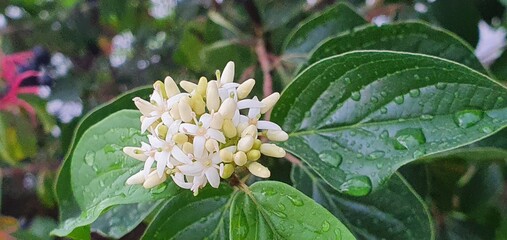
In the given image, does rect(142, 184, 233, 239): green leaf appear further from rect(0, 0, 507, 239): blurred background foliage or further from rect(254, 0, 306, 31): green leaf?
rect(254, 0, 306, 31): green leaf

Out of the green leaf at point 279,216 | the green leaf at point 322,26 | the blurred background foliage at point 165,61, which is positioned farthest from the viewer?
the blurred background foliage at point 165,61

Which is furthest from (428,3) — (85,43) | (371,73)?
(85,43)

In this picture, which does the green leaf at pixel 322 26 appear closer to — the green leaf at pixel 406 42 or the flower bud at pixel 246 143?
the green leaf at pixel 406 42

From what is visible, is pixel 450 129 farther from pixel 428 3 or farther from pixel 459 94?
pixel 428 3

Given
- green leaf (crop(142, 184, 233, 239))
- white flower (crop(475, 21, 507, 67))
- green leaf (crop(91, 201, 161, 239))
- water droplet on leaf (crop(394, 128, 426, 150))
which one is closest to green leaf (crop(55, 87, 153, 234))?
green leaf (crop(91, 201, 161, 239))

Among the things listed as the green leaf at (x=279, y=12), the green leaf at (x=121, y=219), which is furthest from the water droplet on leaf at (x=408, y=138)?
the green leaf at (x=279, y=12)
